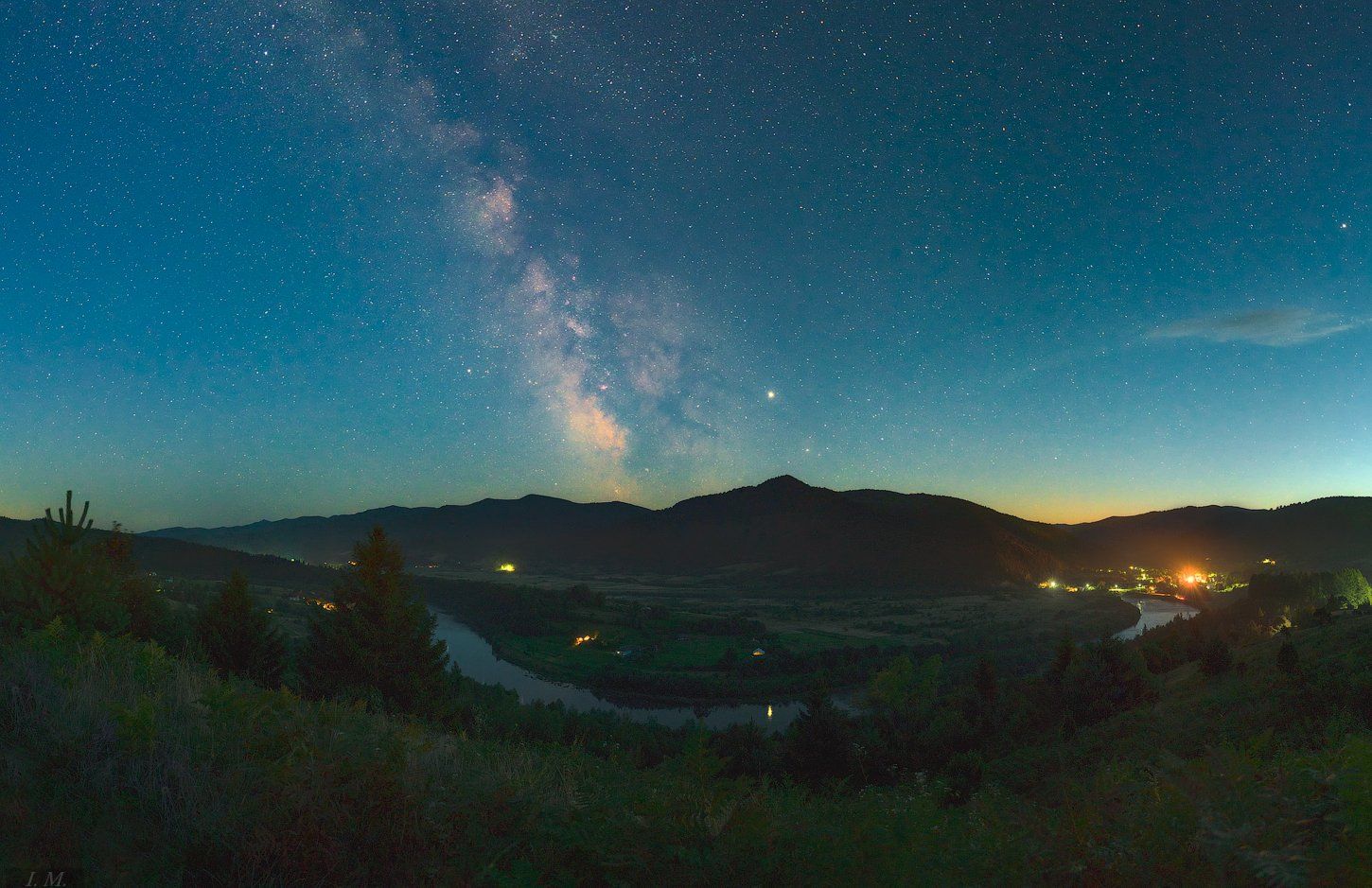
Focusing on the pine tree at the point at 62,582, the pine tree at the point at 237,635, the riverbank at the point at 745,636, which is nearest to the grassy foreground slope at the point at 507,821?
the pine tree at the point at 62,582

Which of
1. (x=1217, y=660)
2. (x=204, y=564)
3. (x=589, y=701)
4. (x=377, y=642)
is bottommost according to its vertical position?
(x=589, y=701)

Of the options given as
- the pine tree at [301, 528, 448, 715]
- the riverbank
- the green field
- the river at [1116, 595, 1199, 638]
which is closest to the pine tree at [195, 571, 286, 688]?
the pine tree at [301, 528, 448, 715]

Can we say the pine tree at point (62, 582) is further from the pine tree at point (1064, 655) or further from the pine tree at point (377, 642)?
the pine tree at point (1064, 655)

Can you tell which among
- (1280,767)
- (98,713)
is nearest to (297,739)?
(98,713)

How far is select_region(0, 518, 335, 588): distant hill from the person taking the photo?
412 ft

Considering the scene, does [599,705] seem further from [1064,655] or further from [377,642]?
[1064,655]

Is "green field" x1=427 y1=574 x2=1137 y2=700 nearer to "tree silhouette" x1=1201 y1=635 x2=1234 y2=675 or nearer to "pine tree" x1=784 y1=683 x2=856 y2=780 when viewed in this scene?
"tree silhouette" x1=1201 y1=635 x2=1234 y2=675

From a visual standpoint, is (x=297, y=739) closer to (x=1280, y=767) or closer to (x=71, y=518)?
(x=1280, y=767)

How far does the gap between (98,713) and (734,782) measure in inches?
256

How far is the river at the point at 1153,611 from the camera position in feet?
367

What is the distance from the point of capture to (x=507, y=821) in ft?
18.0

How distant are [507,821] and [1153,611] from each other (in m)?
178

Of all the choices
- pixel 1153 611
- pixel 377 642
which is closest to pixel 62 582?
pixel 377 642

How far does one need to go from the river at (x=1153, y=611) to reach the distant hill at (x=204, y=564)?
15869 cm
